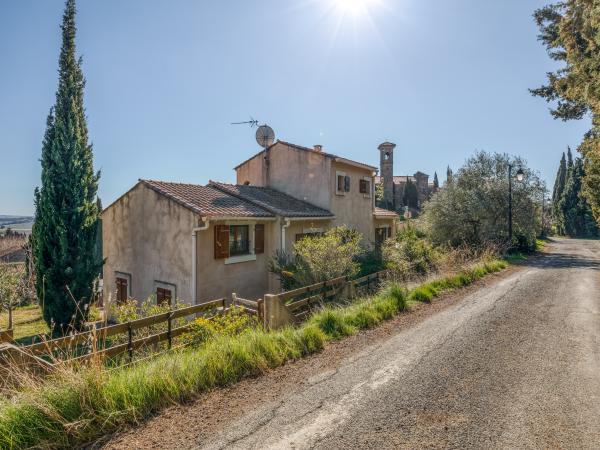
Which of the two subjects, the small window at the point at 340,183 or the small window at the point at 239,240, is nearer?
the small window at the point at 239,240

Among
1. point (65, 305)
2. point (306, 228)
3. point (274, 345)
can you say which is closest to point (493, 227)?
point (306, 228)

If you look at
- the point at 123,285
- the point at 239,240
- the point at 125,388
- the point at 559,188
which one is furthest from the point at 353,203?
the point at 559,188

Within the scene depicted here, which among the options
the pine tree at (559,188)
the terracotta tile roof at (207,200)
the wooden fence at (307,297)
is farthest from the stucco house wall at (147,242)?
the pine tree at (559,188)

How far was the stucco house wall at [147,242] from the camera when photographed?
1205cm

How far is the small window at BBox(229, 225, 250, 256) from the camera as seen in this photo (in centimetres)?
1321

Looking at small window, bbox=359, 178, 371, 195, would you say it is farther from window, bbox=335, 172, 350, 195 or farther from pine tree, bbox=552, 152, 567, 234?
pine tree, bbox=552, 152, 567, 234

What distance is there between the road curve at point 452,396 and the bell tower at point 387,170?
149 ft

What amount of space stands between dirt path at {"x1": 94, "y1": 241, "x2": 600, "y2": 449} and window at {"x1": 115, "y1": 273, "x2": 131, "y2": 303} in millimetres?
11012

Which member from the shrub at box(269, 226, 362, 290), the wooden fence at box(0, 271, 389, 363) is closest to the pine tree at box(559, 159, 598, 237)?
the shrub at box(269, 226, 362, 290)

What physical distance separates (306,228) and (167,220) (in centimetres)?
632

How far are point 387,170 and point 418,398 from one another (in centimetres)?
5061

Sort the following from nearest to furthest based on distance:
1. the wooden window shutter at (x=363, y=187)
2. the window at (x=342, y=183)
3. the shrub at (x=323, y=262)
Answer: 1. the shrub at (x=323, y=262)
2. the window at (x=342, y=183)
3. the wooden window shutter at (x=363, y=187)

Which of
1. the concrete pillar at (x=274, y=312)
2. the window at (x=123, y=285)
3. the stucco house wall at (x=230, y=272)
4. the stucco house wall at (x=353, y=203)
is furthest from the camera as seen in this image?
the stucco house wall at (x=353, y=203)

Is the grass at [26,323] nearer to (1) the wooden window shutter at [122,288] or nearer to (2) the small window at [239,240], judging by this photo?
(1) the wooden window shutter at [122,288]
